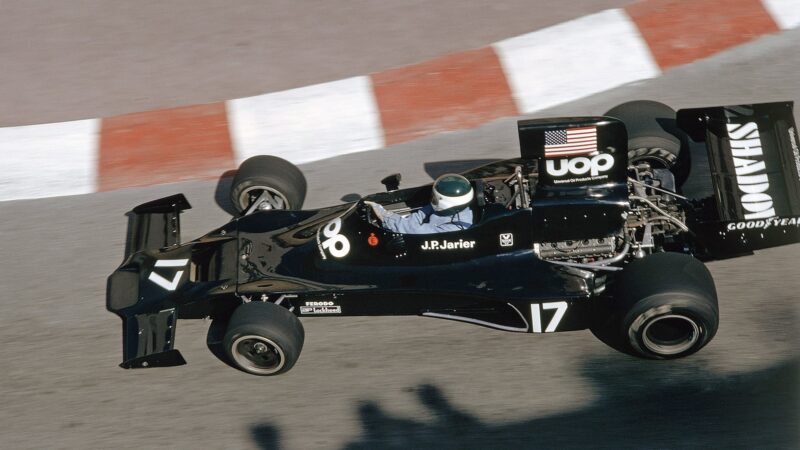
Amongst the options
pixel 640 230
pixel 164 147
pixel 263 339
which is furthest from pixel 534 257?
pixel 164 147

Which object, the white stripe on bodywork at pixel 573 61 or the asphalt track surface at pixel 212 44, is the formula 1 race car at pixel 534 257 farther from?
the asphalt track surface at pixel 212 44

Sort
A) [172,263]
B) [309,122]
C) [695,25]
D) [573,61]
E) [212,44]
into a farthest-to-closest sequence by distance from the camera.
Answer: [212,44] → [695,25] → [573,61] → [309,122] → [172,263]

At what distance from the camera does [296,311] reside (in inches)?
247

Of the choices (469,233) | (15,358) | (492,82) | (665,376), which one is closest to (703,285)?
(665,376)

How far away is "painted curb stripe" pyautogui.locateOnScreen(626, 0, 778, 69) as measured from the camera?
860 centimetres

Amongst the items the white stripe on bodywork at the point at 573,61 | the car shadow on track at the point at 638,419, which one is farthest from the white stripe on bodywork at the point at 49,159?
the white stripe on bodywork at the point at 573,61

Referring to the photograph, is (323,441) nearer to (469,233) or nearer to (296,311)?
(296,311)

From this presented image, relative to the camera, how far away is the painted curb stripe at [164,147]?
Answer: 8070 millimetres

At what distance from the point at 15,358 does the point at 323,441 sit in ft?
7.49

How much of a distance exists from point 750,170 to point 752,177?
0.05 metres

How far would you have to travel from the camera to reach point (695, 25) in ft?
28.7

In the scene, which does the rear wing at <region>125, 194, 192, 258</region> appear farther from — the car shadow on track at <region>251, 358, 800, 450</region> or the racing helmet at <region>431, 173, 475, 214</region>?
the racing helmet at <region>431, 173, 475, 214</region>

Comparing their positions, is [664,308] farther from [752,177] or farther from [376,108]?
[376,108]

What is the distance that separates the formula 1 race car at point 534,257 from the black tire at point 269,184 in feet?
1.78
